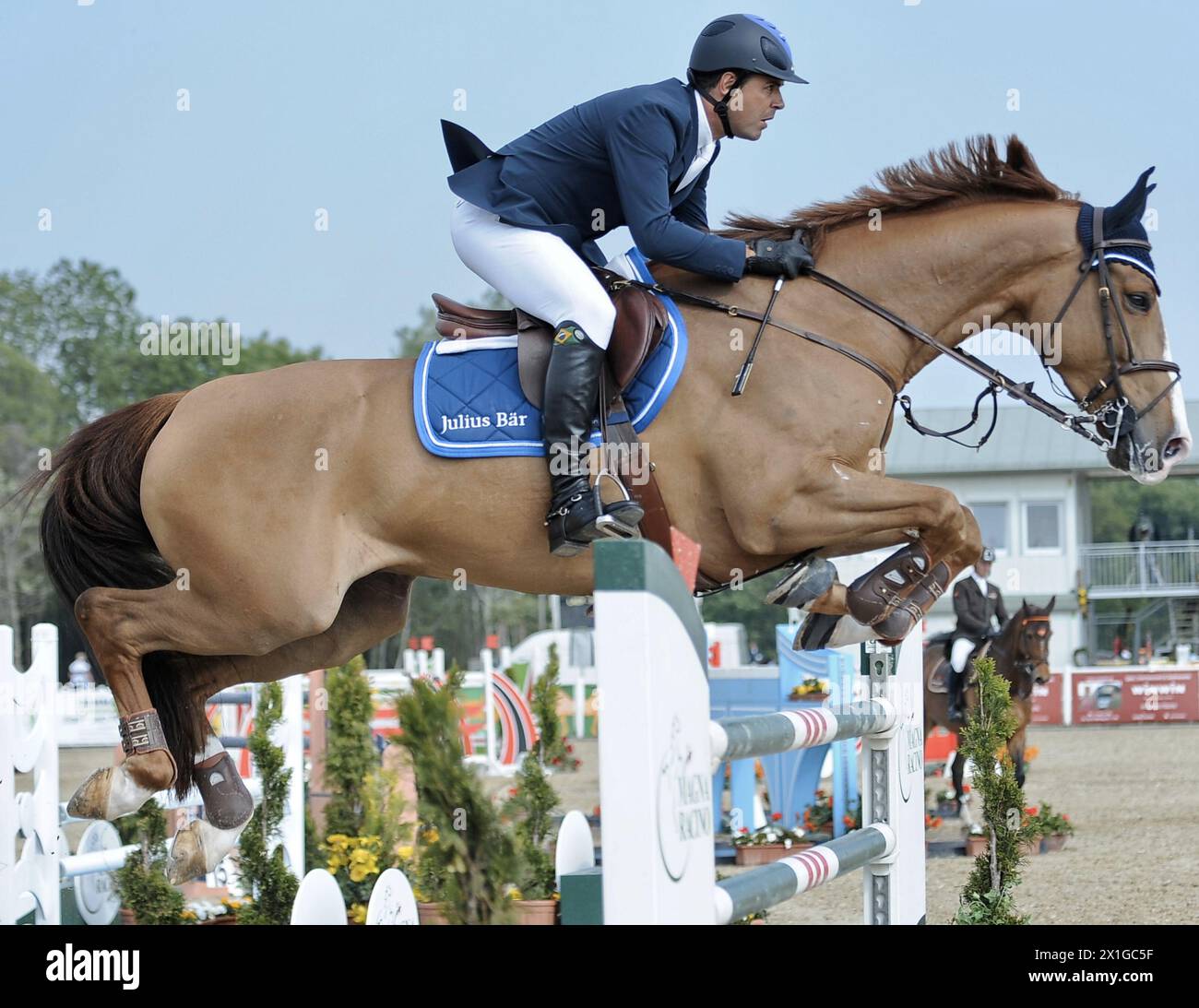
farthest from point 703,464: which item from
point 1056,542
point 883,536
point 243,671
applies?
point 1056,542

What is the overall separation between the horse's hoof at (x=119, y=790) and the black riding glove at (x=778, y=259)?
→ 243 centimetres

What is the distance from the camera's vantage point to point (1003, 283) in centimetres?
419

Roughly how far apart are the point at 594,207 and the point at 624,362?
0.59m

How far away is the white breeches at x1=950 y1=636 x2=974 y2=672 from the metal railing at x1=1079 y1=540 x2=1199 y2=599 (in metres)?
27.1

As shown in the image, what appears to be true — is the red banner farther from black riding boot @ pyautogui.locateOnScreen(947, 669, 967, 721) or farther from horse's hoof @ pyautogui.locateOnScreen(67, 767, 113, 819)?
horse's hoof @ pyautogui.locateOnScreen(67, 767, 113, 819)

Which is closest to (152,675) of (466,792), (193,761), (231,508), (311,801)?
(193,761)

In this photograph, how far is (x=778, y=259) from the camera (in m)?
4.08

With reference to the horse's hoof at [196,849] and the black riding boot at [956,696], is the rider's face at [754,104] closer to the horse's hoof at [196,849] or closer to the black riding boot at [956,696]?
the horse's hoof at [196,849]

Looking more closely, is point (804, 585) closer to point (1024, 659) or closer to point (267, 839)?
point (267, 839)

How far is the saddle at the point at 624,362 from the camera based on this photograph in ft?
12.7
